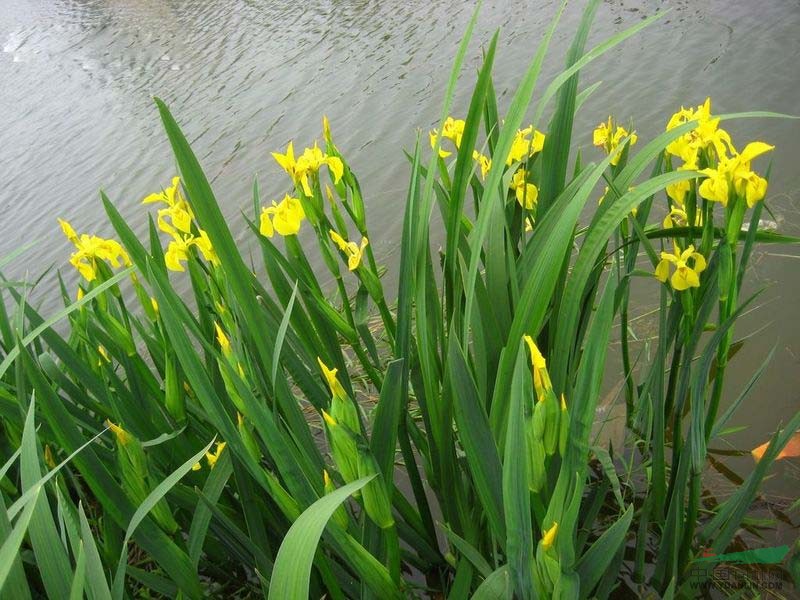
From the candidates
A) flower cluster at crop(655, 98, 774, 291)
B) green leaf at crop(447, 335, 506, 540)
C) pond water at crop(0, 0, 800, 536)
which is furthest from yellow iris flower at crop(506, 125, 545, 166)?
pond water at crop(0, 0, 800, 536)

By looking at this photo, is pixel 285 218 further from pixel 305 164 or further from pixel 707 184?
pixel 707 184

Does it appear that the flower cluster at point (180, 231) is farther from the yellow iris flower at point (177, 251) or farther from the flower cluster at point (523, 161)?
the flower cluster at point (523, 161)

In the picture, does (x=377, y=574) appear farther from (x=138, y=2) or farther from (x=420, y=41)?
(x=138, y=2)

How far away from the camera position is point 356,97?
414 cm

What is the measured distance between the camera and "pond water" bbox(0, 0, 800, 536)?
251 centimetres

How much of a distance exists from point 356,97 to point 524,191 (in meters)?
3.17

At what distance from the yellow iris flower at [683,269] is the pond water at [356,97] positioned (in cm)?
69

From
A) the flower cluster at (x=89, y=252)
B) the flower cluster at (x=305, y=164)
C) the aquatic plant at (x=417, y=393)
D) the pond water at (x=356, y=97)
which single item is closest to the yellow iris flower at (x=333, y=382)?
the aquatic plant at (x=417, y=393)

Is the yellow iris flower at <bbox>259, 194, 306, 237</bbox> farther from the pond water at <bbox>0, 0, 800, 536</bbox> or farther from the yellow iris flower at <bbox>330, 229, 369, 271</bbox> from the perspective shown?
the pond water at <bbox>0, 0, 800, 536</bbox>

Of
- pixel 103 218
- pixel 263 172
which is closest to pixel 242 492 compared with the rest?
pixel 263 172

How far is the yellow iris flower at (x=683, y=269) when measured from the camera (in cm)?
93

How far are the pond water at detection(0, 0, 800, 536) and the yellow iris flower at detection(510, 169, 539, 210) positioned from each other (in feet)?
2.50

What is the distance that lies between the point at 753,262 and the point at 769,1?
2.41 meters

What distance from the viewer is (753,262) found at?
2.02 meters
